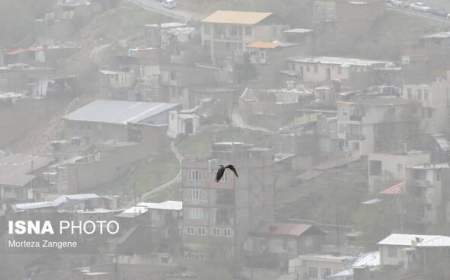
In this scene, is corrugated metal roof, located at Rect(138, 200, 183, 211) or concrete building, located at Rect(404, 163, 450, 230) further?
corrugated metal roof, located at Rect(138, 200, 183, 211)

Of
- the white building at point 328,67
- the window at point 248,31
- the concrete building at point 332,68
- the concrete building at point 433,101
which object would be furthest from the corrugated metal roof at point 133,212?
the window at point 248,31

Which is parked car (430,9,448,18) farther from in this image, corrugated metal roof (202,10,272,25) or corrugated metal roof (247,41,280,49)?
corrugated metal roof (247,41,280,49)

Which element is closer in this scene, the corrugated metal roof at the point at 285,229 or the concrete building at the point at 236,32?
the corrugated metal roof at the point at 285,229

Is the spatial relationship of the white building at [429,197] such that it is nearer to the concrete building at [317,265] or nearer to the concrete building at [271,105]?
the concrete building at [317,265]

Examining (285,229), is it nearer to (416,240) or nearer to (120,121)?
(416,240)

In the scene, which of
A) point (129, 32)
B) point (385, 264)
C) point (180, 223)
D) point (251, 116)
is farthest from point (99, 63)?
point (385, 264)

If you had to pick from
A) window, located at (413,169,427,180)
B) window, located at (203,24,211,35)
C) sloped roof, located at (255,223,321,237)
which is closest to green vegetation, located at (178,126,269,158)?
sloped roof, located at (255,223,321,237)
